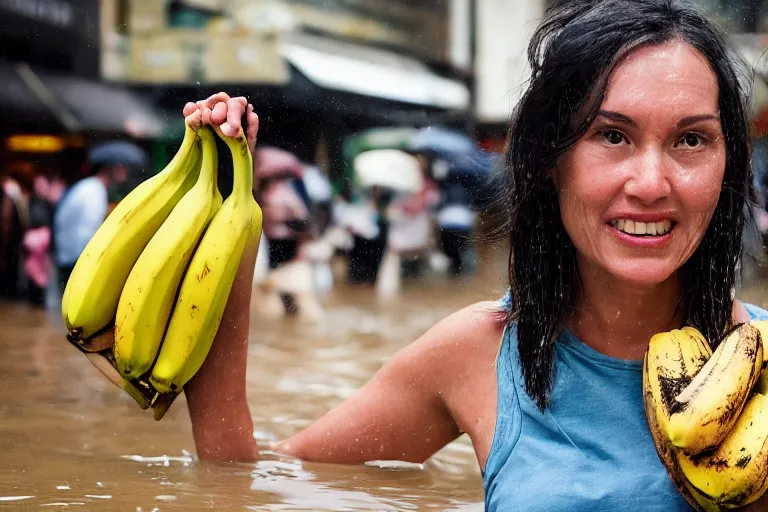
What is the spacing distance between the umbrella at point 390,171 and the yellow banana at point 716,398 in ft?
44.3

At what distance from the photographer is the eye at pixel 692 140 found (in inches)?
76.0

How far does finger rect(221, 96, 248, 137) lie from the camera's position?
2.17 meters

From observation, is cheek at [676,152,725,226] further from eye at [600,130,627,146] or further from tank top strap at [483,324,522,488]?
tank top strap at [483,324,522,488]

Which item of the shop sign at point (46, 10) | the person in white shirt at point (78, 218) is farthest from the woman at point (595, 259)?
the shop sign at point (46, 10)

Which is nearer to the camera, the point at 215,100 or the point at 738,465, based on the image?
the point at 738,465

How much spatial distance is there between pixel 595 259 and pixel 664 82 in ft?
1.06

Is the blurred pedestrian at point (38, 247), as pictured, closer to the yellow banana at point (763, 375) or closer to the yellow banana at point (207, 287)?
the yellow banana at point (207, 287)

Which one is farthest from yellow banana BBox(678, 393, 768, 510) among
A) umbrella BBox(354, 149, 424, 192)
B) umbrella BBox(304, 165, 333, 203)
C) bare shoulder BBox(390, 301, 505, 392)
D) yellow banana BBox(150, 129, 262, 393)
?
umbrella BBox(304, 165, 333, 203)

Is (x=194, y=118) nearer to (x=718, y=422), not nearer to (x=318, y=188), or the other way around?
(x=718, y=422)

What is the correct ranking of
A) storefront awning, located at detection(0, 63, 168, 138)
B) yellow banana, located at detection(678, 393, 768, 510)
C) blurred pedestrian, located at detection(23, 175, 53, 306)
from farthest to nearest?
storefront awning, located at detection(0, 63, 168, 138), blurred pedestrian, located at detection(23, 175, 53, 306), yellow banana, located at detection(678, 393, 768, 510)

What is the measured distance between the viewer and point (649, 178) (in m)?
1.88

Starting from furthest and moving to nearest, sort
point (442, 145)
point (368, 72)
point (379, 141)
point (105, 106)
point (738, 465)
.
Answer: point (368, 72), point (379, 141), point (442, 145), point (105, 106), point (738, 465)

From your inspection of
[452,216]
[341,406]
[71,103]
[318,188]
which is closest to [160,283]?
[341,406]

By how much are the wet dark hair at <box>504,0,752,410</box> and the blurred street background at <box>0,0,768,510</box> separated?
0.53 ft
